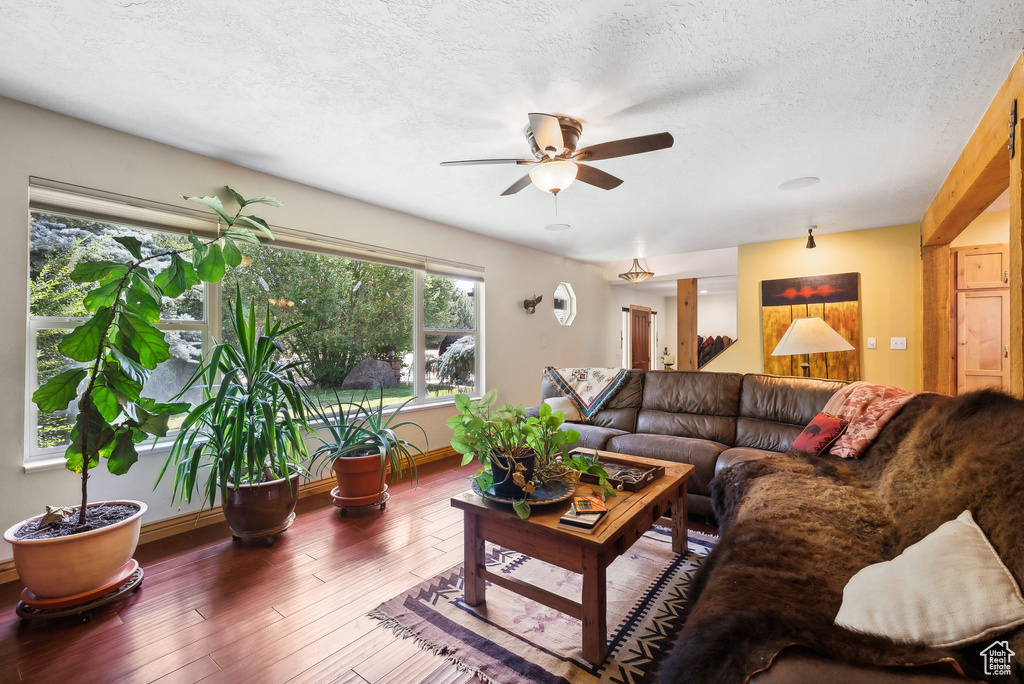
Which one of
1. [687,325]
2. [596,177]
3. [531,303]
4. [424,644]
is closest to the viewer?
[424,644]

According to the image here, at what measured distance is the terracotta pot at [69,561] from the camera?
1.74 m

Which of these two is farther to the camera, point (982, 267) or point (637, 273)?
point (637, 273)

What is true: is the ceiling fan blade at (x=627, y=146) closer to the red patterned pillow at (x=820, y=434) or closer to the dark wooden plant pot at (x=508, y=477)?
the dark wooden plant pot at (x=508, y=477)

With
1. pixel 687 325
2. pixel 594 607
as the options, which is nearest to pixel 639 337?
pixel 687 325

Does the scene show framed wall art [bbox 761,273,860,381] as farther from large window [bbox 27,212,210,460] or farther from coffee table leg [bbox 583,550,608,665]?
large window [bbox 27,212,210,460]

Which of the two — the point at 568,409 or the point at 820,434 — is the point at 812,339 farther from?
the point at 568,409

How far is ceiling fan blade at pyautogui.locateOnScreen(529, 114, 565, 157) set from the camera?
1887 mm

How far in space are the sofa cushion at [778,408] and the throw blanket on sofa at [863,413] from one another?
268 millimetres

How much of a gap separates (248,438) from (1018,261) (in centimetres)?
359

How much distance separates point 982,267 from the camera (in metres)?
4.00

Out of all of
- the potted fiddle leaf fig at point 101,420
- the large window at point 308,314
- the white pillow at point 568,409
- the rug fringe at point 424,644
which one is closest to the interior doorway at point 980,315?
the white pillow at point 568,409

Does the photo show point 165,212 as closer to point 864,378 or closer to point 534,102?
point 534,102

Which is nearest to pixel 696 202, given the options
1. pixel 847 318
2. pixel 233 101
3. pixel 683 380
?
pixel 683 380

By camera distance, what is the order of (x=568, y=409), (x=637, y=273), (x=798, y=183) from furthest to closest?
(x=637, y=273) < (x=568, y=409) < (x=798, y=183)
